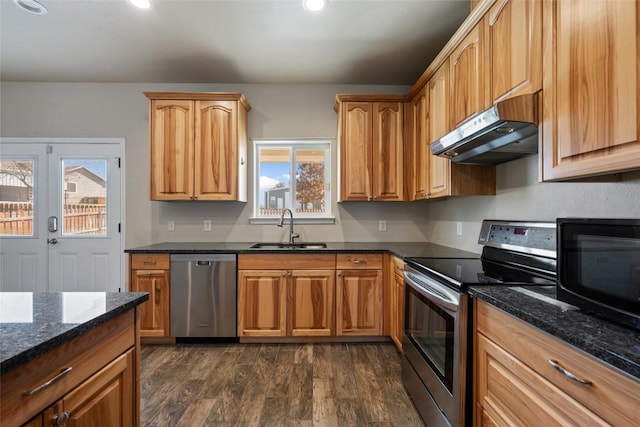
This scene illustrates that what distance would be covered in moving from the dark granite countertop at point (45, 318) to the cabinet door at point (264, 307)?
156cm

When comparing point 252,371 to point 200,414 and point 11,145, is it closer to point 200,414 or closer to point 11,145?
point 200,414

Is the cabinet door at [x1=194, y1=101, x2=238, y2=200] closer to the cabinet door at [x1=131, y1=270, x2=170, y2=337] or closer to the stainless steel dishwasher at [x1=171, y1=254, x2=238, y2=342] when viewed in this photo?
the stainless steel dishwasher at [x1=171, y1=254, x2=238, y2=342]

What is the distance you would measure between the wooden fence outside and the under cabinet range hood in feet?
12.0

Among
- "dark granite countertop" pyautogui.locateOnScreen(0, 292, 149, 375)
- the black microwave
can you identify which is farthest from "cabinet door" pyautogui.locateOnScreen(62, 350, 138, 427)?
the black microwave

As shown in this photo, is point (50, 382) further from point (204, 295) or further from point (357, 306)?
point (357, 306)

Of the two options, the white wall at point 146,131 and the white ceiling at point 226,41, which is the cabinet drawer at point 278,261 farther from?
the white ceiling at point 226,41

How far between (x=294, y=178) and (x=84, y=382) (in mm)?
2735

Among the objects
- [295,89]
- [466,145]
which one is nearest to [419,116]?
[466,145]

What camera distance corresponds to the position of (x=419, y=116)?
273 centimetres

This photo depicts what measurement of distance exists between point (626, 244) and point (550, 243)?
2.45 feet

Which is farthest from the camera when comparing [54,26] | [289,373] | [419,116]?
[419,116]

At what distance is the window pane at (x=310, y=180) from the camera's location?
340 centimetres

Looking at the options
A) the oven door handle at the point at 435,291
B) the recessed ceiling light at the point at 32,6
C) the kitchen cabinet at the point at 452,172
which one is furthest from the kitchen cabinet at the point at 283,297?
the recessed ceiling light at the point at 32,6

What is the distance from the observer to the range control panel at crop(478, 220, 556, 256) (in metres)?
1.53
